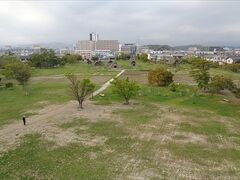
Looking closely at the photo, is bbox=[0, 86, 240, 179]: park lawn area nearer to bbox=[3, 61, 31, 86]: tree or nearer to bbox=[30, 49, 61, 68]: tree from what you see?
bbox=[3, 61, 31, 86]: tree

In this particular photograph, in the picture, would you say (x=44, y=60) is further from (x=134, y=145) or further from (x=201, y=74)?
(x=134, y=145)

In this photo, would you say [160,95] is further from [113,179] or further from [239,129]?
[113,179]

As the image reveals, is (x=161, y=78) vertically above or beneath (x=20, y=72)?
beneath

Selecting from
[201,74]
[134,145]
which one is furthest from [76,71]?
[134,145]

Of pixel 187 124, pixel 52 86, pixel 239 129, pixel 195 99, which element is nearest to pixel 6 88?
pixel 52 86

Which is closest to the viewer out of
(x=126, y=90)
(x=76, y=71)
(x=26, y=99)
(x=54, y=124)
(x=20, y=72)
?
(x=54, y=124)

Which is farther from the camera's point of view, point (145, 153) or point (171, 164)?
point (145, 153)

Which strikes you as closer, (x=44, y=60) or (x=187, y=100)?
(x=187, y=100)
